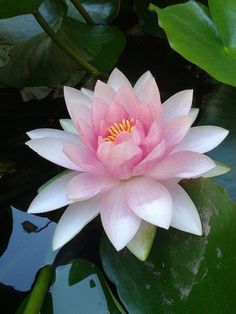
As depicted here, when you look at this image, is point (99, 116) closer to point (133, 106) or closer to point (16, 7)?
point (133, 106)

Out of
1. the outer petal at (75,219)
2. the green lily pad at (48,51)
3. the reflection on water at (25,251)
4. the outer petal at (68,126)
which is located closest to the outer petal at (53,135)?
the outer petal at (68,126)

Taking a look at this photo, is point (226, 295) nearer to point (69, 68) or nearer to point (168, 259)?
point (168, 259)

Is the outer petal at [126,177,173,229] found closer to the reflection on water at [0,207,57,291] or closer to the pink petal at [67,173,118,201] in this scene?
the pink petal at [67,173,118,201]

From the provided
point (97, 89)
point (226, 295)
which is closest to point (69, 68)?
point (97, 89)

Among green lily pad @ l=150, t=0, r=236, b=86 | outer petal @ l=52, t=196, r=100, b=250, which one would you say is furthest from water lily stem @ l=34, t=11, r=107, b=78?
outer petal @ l=52, t=196, r=100, b=250

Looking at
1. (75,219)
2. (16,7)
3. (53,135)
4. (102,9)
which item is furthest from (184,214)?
(102,9)
